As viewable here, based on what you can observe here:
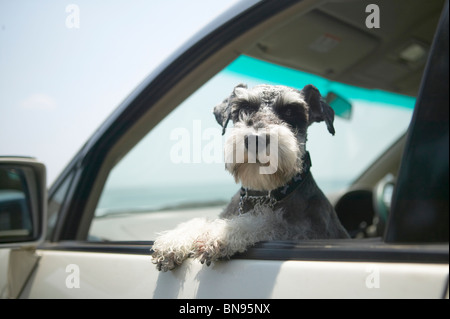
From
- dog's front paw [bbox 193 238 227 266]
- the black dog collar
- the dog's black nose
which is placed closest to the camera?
dog's front paw [bbox 193 238 227 266]

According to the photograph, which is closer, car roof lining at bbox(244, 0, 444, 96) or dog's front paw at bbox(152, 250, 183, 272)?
dog's front paw at bbox(152, 250, 183, 272)

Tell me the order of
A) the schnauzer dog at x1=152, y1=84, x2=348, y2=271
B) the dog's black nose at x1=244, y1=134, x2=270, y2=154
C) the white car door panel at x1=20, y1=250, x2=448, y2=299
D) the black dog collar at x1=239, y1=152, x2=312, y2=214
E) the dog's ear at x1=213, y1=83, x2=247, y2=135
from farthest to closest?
1. the dog's ear at x1=213, y1=83, x2=247, y2=135
2. the black dog collar at x1=239, y1=152, x2=312, y2=214
3. the dog's black nose at x1=244, y1=134, x2=270, y2=154
4. the schnauzer dog at x1=152, y1=84, x2=348, y2=271
5. the white car door panel at x1=20, y1=250, x2=448, y2=299

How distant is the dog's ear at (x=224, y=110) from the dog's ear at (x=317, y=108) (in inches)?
16.5

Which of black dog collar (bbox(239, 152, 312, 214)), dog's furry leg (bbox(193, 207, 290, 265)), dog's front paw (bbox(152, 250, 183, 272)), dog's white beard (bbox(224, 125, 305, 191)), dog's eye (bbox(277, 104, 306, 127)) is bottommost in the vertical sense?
dog's front paw (bbox(152, 250, 183, 272))

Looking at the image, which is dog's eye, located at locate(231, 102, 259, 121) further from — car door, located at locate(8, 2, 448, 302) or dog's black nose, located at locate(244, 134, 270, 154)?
dog's black nose, located at locate(244, 134, 270, 154)

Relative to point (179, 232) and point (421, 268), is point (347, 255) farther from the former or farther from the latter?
point (179, 232)

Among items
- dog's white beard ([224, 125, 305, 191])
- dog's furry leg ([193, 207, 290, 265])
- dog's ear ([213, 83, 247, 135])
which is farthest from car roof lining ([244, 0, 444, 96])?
dog's furry leg ([193, 207, 290, 265])

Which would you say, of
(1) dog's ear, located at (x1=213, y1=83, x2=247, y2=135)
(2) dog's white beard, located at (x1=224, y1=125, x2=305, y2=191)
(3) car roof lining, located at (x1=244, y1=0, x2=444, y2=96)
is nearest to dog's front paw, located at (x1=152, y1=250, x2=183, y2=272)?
(2) dog's white beard, located at (x1=224, y1=125, x2=305, y2=191)

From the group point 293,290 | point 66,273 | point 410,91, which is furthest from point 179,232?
point 410,91

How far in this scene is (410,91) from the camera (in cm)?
394

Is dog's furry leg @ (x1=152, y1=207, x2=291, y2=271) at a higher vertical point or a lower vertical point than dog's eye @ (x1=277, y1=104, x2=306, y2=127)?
lower

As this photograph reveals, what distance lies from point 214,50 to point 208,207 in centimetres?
249

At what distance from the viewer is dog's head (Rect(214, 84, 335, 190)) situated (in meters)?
2.26

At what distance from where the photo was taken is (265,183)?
236 cm
